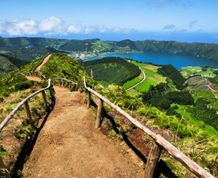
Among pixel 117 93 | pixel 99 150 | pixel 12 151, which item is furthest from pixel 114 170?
pixel 117 93

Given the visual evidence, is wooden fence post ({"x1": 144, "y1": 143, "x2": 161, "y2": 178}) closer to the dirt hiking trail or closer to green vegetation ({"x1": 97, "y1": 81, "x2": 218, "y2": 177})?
the dirt hiking trail

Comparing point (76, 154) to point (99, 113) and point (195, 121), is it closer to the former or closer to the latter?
point (99, 113)

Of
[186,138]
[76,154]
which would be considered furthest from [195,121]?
[76,154]

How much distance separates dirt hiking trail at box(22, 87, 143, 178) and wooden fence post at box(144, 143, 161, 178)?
132 cm

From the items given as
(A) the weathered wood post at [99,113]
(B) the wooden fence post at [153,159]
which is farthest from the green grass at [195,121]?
(B) the wooden fence post at [153,159]

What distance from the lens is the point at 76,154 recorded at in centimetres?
1398

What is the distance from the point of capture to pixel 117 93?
87.2 feet

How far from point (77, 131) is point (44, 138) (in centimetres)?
183

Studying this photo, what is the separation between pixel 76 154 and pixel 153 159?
4366 millimetres

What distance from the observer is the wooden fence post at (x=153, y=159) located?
34.6 ft

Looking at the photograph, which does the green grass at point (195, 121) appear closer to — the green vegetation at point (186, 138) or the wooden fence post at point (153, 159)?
the green vegetation at point (186, 138)

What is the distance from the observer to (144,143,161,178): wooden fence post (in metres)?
10.5

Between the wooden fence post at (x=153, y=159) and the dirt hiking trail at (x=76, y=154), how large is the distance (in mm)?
1316

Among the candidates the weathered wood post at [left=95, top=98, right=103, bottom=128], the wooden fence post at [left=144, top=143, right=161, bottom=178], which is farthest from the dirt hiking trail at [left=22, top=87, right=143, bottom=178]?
the wooden fence post at [left=144, top=143, right=161, bottom=178]
